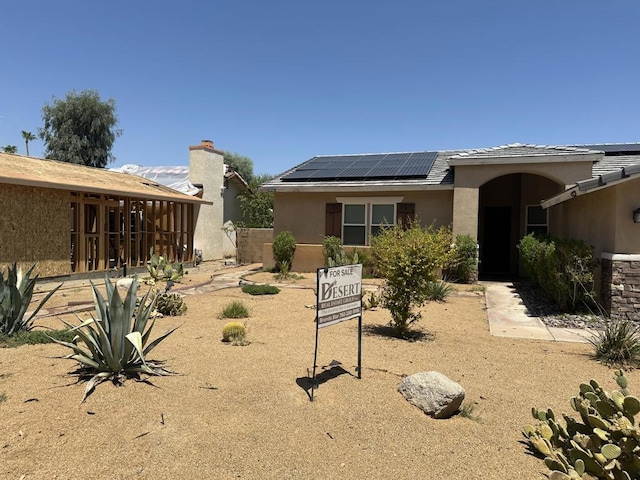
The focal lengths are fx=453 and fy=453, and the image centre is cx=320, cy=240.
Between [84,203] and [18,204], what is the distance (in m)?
2.37

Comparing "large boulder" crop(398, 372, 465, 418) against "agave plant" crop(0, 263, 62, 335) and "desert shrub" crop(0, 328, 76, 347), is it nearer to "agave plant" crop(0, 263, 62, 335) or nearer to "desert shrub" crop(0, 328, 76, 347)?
"desert shrub" crop(0, 328, 76, 347)

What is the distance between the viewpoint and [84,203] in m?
14.5

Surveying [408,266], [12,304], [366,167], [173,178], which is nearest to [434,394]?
[408,266]

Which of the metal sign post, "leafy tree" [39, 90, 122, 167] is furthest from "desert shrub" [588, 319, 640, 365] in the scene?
"leafy tree" [39, 90, 122, 167]

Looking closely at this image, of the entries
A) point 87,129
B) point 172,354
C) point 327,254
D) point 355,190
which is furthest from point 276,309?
point 87,129

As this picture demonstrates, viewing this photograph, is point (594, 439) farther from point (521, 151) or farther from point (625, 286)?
point (521, 151)

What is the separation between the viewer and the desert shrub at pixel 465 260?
14.2 m

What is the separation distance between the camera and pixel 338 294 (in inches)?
209

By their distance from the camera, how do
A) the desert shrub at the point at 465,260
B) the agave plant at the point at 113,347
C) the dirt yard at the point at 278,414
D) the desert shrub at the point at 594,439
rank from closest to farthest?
the desert shrub at the point at 594,439, the dirt yard at the point at 278,414, the agave plant at the point at 113,347, the desert shrub at the point at 465,260

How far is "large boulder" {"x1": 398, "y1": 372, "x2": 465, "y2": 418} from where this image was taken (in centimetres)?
430

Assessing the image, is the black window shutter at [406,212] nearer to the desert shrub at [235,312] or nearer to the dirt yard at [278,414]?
the desert shrub at [235,312]

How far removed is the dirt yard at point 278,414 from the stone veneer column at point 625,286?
2.37 meters

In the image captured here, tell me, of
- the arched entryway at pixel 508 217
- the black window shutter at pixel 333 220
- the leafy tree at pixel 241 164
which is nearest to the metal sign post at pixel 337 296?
the black window shutter at pixel 333 220

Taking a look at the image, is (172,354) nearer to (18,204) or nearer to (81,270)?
(18,204)
